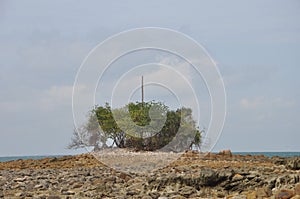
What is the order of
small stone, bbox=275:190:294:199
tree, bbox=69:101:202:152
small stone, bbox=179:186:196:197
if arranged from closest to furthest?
small stone, bbox=275:190:294:199 < small stone, bbox=179:186:196:197 < tree, bbox=69:101:202:152

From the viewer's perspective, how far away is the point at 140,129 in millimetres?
29031

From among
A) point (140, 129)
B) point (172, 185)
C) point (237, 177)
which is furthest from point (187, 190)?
point (140, 129)

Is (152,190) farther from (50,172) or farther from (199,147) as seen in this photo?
(199,147)

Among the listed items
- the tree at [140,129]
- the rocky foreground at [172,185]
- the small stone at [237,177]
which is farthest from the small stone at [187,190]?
the tree at [140,129]

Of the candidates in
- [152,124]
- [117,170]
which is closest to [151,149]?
[152,124]

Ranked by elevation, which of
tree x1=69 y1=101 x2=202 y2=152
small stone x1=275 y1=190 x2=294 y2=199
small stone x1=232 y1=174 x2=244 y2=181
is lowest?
small stone x1=275 y1=190 x2=294 y2=199

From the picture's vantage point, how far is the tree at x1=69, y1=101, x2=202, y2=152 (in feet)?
92.4

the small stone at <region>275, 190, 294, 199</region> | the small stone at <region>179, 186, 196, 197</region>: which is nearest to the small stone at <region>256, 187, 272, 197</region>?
the small stone at <region>275, 190, 294, 199</region>

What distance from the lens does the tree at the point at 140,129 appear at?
92.4 ft

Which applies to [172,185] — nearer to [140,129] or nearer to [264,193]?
[264,193]

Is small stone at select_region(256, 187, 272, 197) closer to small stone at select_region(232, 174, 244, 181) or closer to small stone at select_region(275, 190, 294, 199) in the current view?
small stone at select_region(275, 190, 294, 199)

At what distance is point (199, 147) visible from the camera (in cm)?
3069

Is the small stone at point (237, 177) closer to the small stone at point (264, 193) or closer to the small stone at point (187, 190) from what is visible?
the small stone at point (187, 190)

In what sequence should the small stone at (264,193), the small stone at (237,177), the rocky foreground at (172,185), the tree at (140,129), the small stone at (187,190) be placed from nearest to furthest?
1. the small stone at (264,193)
2. the rocky foreground at (172,185)
3. the small stone at (187,190)
4. the small stone at (237,177)
5. the tree at (140,129)
